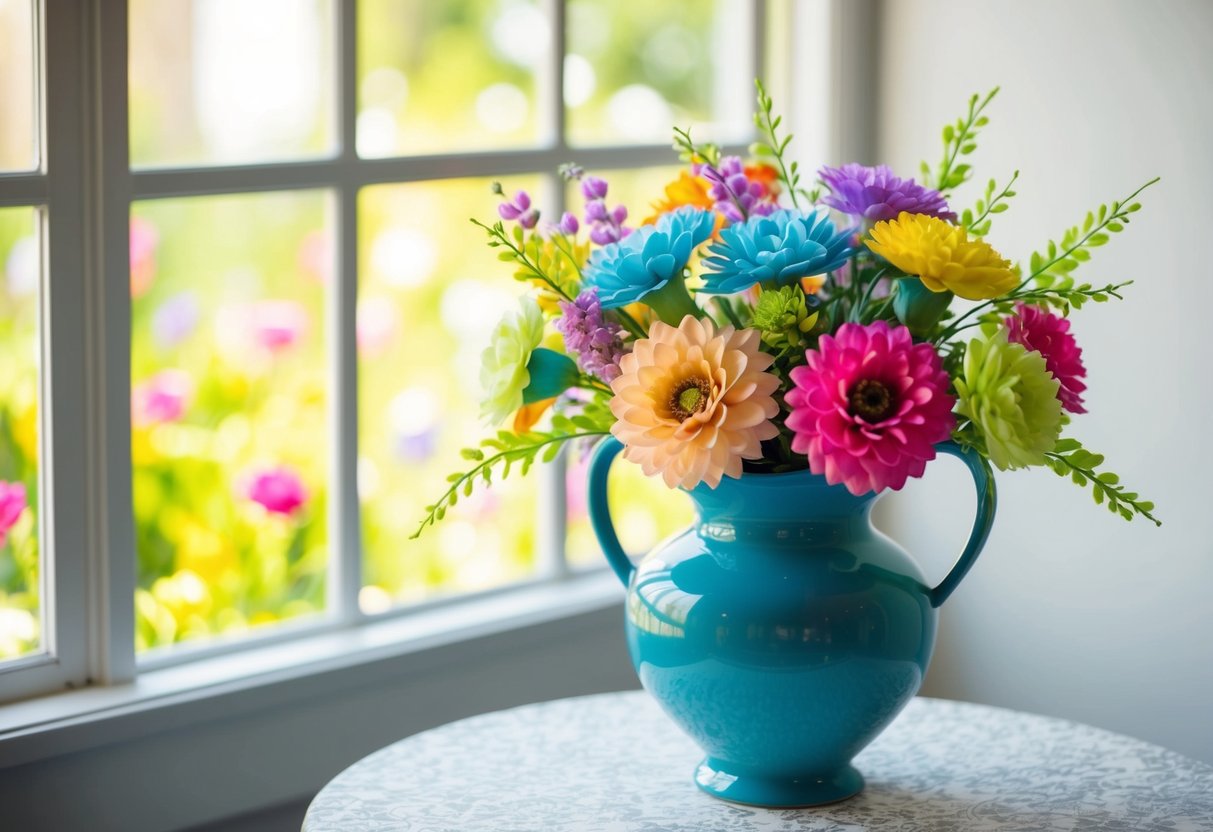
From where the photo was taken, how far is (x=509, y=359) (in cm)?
118

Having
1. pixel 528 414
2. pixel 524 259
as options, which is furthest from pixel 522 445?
pixel 524 259

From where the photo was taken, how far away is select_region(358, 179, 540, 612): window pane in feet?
8.86

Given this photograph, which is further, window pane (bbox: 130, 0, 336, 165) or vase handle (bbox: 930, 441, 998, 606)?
window pane (bbox: 130, 0, 336, 165)

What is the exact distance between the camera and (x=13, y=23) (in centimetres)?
144

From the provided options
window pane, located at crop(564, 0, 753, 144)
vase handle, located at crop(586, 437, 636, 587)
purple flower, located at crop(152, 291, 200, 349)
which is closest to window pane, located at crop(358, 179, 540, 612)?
purple flower, located at crop(152, 291, 200, 349)

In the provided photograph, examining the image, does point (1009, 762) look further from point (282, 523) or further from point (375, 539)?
point (375, 539)

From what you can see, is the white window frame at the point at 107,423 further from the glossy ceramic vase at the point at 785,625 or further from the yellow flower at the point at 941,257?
the yellow flower at the point at 941,257

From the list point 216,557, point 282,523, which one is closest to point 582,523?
point 282,523

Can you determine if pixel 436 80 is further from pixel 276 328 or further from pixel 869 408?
pixel 869 408

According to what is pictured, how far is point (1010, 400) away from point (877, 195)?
21cm

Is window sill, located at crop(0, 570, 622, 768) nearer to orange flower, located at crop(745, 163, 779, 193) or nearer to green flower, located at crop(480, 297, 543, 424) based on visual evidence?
green flower, located at crop(480, 297, 543, 424)

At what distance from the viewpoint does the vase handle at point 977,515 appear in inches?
46.2

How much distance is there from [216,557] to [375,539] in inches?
27.3

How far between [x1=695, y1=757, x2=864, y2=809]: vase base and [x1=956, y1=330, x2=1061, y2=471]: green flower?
346 mm
